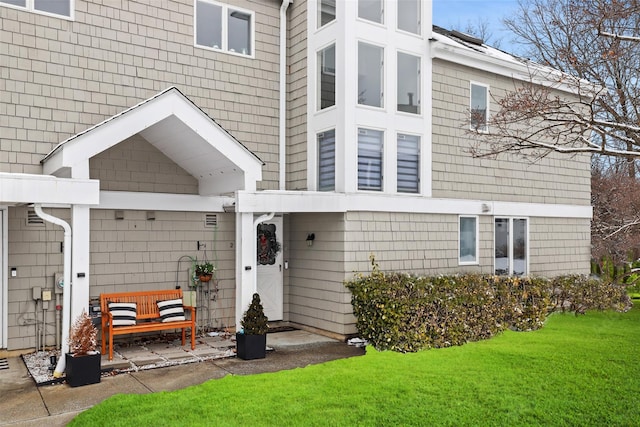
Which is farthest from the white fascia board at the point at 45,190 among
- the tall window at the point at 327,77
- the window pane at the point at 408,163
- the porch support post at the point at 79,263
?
the window pane at the point at 408,163

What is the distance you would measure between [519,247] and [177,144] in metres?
8.01

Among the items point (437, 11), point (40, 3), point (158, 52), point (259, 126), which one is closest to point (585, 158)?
point (259, 126)

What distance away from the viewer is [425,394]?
6.77m

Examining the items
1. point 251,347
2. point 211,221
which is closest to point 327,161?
point 211,221

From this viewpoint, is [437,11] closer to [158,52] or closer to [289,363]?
[158,52]

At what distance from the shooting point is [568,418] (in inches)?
239

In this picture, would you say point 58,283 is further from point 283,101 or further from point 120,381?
point 283,101

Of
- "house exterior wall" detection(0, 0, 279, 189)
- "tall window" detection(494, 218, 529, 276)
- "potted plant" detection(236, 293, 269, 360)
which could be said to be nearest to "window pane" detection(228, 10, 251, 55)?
"house exterior wall" detection(0, 0, 279, 189)

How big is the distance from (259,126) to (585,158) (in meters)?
8.80

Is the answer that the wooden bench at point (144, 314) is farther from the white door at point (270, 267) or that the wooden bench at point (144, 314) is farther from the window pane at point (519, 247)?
the window pane at point (519, 247)

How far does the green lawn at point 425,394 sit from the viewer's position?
19.5ft

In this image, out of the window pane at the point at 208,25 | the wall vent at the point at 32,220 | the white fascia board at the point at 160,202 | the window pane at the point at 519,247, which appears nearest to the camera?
the wall vent at the point at 32,220

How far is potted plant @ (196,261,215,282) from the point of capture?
10164 millimetres

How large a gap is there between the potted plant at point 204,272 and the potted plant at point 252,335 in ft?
5.92
